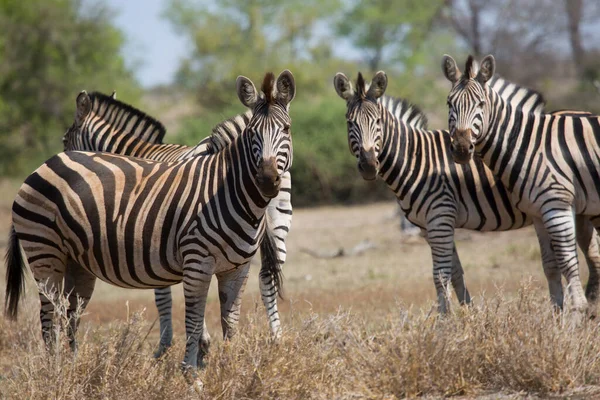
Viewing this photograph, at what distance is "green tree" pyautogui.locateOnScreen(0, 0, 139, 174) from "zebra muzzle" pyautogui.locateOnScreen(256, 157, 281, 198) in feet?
59.1

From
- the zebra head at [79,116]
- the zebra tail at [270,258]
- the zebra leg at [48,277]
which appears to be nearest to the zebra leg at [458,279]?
the zebra tail at [270,258]

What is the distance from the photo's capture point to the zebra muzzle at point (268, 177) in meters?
5.37

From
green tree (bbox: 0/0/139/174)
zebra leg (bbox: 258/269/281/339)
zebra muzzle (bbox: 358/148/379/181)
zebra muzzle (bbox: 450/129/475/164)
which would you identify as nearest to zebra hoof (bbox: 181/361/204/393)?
zebra leg (bbox: 258/269/281/339)

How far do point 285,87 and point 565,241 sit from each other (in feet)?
10.0

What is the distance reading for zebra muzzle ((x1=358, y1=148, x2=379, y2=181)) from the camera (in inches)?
286

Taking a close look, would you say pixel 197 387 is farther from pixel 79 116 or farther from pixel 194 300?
pixel 79 116

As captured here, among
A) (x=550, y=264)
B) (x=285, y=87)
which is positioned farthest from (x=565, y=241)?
(x=285, y=87)

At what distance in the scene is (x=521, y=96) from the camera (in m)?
7.89

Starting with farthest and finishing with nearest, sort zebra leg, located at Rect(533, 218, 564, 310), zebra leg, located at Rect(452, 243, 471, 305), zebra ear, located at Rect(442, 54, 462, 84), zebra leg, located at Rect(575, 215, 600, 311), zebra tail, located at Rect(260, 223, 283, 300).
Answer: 1. zebra leg, located at Rect(575, 215, 600, 311)
2. zebra leg, located at Rect(452, 243, 471, 305)
3. zebra leg, located at Rect(533, 218, 564, 310)
4. zebra ear, located at Rect(442, 54, 462, 84)
5. zebra tail, located at Rect(260, 223, 283, 300)

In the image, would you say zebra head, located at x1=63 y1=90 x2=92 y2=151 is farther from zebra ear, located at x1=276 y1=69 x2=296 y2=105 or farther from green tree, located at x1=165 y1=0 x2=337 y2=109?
green tree, located at x1=165 y1=0 x2=337 y2=109

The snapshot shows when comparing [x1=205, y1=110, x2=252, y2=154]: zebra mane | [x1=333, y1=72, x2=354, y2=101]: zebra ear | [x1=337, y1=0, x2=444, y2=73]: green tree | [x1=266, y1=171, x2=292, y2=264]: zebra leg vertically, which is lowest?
[x1=266, y1=171, x2=292, y2=264]: zebra leg

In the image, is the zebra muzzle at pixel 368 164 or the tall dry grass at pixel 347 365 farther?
the zebra muzzle at pixel 368 164

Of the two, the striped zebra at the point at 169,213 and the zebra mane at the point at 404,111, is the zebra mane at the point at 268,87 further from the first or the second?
the zebra mane at the point at 404,111

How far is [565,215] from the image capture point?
23.0ft
